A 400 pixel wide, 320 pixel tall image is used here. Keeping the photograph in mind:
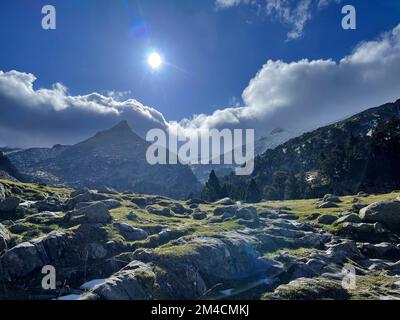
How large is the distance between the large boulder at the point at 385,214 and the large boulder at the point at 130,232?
41.0 metres

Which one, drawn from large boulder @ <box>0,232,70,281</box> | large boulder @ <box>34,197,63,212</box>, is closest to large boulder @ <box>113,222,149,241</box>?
large boulder @ <box>0,232,70,281</box>

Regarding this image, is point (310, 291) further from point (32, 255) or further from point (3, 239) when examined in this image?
point (3, 239)

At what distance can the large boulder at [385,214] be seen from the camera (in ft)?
217

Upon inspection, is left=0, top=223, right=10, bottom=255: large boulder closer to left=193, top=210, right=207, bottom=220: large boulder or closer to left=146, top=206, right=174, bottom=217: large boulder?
left=146, top=206, right=174, bottom=217: large boulder

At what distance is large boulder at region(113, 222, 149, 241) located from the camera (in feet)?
208

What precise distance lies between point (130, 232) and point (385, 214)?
1807 inches

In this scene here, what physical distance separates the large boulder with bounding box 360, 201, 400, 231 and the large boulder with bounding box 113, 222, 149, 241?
41.0m

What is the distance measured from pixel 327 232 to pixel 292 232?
22.0 ft

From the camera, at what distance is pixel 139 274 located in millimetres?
35188

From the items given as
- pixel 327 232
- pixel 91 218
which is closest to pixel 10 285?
pixel 91 218

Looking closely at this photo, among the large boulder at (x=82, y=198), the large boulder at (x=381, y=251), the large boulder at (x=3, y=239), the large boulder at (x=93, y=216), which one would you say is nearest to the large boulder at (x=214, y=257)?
the large boulder at (x=381, y=251)

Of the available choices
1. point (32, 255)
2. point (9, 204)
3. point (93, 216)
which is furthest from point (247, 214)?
point (9, 204)

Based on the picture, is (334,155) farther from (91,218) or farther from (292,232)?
(91,218)

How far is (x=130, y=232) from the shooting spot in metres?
65.4
